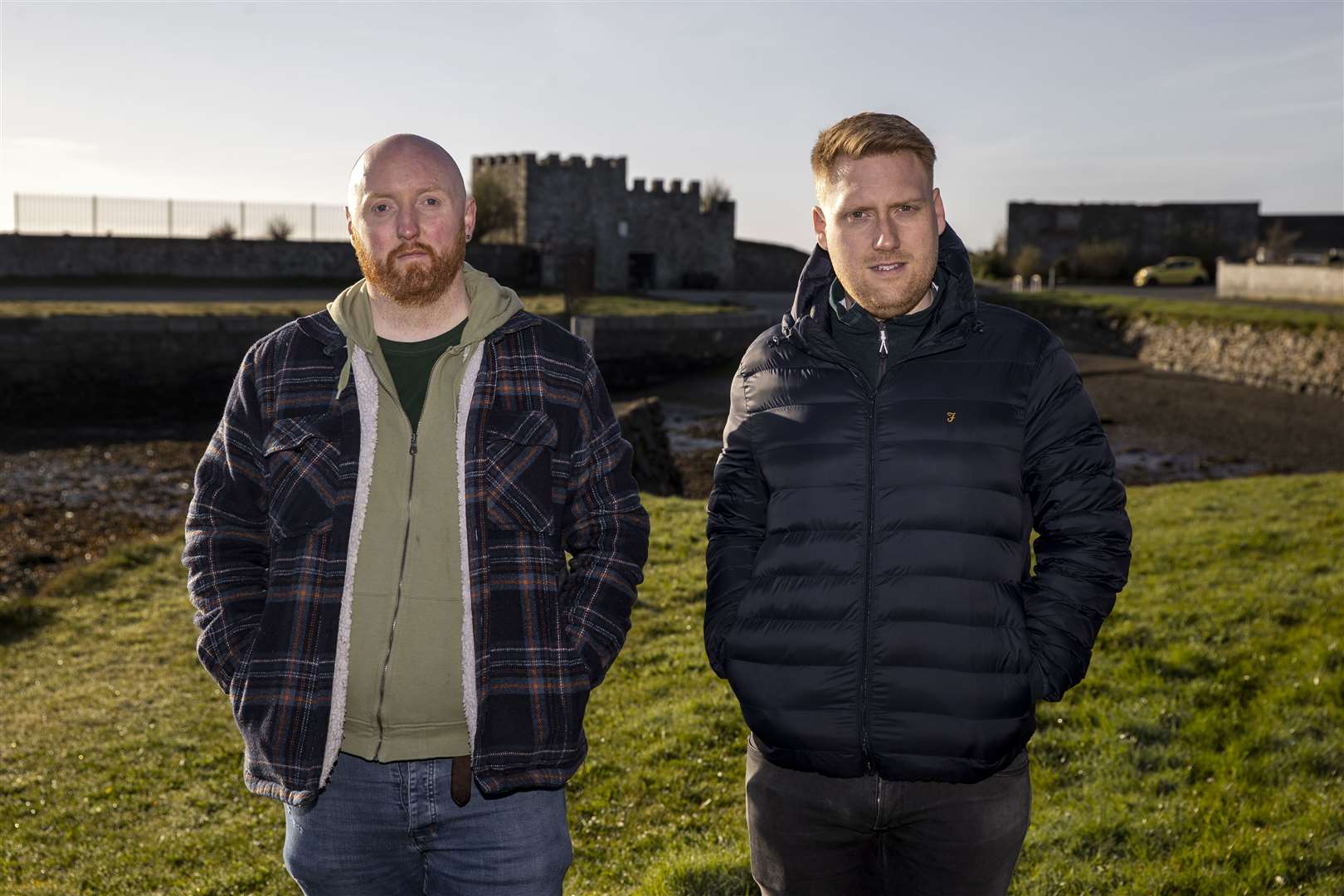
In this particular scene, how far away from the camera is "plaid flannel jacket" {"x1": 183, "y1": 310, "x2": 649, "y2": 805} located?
222 centimetres

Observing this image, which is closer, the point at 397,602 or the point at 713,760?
the point at 397,602

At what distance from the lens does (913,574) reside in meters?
2.26

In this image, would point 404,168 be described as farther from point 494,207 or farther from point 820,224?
point 494,207

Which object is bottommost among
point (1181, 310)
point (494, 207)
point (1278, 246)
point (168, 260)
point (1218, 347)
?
point (1218, 347)

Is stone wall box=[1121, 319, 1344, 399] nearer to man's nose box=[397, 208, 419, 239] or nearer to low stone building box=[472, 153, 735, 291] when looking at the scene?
low stone building box=[472, 153, 735, 291]

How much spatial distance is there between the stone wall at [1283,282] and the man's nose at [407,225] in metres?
27.9

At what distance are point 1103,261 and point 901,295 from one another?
3964 cm

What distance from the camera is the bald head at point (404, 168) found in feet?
7.60

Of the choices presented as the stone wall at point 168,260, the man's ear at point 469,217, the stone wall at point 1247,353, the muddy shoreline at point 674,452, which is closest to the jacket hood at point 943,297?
the man's ear at point 469,217

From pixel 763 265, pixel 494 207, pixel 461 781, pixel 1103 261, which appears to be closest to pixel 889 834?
pixel 461 781

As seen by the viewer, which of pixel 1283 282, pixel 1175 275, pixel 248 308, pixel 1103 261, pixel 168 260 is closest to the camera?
pixel 248 308

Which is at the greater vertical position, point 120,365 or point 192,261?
point 192,261

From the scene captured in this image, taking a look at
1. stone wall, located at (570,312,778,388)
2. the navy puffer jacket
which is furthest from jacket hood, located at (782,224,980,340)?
stone wall, located at (570,312,778,388)

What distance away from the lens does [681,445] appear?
16016 millimetres
